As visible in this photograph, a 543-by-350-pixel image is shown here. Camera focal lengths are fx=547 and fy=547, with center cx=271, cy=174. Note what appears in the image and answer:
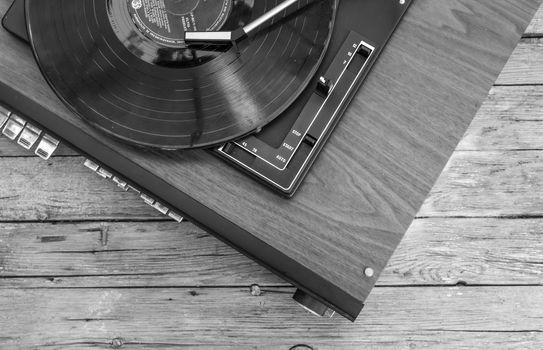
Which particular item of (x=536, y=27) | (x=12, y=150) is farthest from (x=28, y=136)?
(x=536, y=27)

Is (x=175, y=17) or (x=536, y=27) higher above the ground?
(x=536, y=27)

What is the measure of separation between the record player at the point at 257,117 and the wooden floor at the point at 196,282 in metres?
0.24

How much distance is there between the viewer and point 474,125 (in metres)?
1.09

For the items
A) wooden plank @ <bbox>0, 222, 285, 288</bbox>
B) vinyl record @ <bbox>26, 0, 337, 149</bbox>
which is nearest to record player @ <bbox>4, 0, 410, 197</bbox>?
vinyl record @ <bbox>26, 0, 337, 149</bbox>

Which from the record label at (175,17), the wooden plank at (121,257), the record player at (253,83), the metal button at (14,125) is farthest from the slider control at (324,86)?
the metal button at (14,125)

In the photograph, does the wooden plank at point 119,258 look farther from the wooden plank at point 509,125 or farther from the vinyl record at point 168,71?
the wooden plank at point 509,125

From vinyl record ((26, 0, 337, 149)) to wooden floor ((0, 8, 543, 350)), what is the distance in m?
0.32

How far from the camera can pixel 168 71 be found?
746 mm

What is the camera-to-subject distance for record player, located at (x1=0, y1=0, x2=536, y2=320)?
73 centimetres

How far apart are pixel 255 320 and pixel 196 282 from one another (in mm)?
130

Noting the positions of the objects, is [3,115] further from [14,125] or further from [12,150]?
[12,150]

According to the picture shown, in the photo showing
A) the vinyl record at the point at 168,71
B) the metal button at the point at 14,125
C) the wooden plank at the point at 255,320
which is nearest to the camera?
the vinyl record at the point at 168,71

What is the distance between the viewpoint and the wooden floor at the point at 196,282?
39.5 inches

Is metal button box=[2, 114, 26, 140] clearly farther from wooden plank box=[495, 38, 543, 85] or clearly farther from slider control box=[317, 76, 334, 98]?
wooden plank box=[495, 38, 543, 85]
